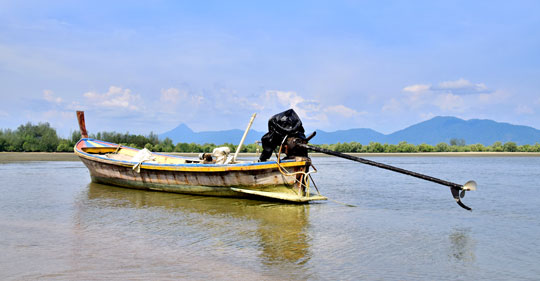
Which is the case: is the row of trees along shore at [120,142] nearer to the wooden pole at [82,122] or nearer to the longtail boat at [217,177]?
the wooden pole at [82,122]

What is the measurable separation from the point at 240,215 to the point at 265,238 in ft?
8.62

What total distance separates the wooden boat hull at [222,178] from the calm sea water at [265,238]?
0.36m

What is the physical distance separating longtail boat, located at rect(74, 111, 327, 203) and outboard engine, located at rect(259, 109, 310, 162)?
30cm

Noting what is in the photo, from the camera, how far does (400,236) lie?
8.10 m

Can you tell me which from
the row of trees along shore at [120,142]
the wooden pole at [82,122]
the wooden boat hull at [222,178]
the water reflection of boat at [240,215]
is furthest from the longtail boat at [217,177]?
the row of trees along shore at [120,142]

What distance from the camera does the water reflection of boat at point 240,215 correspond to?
281 inches

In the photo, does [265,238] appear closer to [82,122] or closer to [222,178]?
[222,178]

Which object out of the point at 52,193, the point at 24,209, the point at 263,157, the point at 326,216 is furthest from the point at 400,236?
the point at 52,193

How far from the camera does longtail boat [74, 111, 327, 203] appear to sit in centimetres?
1189

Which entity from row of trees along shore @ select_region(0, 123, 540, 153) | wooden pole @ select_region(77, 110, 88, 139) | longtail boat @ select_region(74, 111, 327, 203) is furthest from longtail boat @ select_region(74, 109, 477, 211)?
row of trees along shore @ select_region(0, 123, 540, 153)

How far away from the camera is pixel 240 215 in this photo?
10.4m

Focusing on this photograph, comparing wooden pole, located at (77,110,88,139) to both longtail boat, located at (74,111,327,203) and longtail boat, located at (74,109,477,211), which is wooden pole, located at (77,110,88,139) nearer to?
longtail boat, located at (74,111,327,203)

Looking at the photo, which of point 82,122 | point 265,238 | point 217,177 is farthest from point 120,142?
point 265,238

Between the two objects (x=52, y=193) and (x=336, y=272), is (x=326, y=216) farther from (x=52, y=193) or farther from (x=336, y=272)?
(x=52, y=193)
